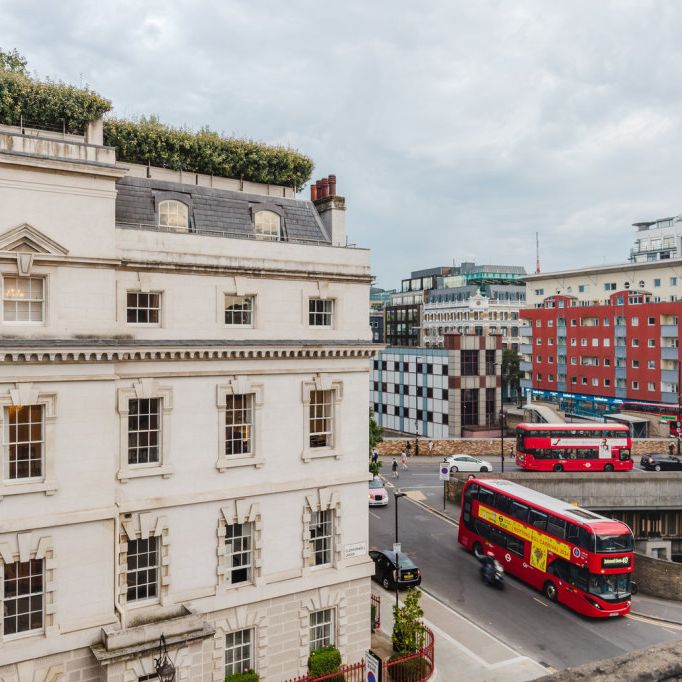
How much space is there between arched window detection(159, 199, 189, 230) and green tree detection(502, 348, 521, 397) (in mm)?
106639

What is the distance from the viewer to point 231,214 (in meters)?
21.9

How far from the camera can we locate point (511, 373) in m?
121

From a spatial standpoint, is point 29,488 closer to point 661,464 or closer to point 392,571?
point 392,571

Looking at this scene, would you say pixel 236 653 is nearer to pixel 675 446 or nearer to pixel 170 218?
pixel 170 218

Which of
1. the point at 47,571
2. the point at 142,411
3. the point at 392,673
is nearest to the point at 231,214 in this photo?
the point at 142,411

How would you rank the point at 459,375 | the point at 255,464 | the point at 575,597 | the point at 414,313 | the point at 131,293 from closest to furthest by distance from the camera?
the point at 131,293
the point at 255,464
the point at 575,597
the point at 459,375
the point at 414,313

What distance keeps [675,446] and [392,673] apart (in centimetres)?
5178

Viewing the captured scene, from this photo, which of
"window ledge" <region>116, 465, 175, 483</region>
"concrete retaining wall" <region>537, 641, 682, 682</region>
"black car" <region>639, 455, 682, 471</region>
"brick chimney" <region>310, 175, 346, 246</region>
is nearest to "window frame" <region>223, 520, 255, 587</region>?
"window ledge" <region>116, 465, 175, 483</region>

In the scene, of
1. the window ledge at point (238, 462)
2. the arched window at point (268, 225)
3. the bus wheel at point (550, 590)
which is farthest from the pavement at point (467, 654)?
the arched window at point (268, 225)

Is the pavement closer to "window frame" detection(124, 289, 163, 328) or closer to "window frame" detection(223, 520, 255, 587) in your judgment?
"window frame" detection(223, 520, 255, 587)

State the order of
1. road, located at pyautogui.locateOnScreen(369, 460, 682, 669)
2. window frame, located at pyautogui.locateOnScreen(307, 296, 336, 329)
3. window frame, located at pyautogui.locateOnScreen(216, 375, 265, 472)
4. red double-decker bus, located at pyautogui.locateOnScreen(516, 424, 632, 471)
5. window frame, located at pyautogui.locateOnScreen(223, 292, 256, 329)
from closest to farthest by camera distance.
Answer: window frame, located at pyautogui.locateOnScreen(216, 375, 265, 472) < window frame, located at pyautogui.locateOnScreen(223, 292, 256, 329) < window frame, located at pyautogui.locateOnScreen(307, 296, 336, 329) < road, located at pyautogui.locateOnScreen(369, 460, 682, 669) < red double-decker bus, located at pyautogui.locateOnScreen(516, 424, 632, 471)

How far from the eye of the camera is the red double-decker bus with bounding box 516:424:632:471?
49.8m

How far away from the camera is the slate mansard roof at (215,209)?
20359 millimetres

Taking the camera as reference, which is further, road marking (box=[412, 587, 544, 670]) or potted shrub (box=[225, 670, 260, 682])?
road marking (box=[412, 587, 544, 670])
